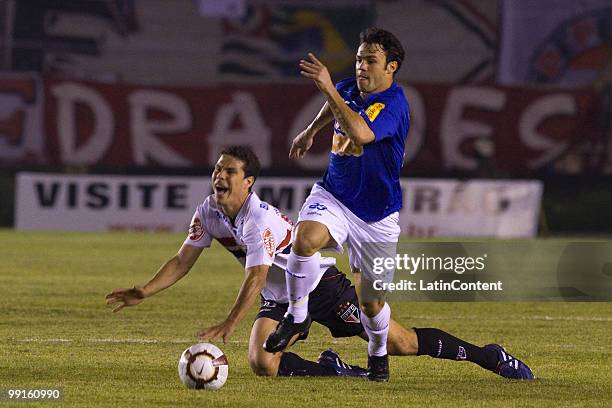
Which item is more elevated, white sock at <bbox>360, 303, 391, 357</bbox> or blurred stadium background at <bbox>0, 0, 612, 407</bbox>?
white sock at <bbox>360, 303, 391, 357</bbox>

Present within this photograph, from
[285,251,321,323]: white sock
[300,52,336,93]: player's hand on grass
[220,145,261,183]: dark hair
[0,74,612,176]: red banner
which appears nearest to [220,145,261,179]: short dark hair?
[220,145,261,183]: dark hair

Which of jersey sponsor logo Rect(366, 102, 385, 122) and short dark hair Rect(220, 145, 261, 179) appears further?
short dark hair Rect(220, 145, 261, 179)

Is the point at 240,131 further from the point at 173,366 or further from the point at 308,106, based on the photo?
the point at 173,366

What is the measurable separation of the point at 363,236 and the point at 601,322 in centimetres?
474

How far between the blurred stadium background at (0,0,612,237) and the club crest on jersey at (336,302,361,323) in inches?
595

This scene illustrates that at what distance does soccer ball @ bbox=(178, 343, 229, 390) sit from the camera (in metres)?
7.60

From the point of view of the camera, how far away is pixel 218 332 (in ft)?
23.1

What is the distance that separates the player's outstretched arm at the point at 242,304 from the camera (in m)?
7.01

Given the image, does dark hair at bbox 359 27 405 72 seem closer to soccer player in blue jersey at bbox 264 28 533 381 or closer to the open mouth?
soccer player in blue jersey at bbox 264 28 533 381

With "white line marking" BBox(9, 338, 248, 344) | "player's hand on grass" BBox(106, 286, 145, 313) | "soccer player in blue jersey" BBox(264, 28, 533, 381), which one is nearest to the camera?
"player's hand on grass" BBox(106, 286, 145, 313)

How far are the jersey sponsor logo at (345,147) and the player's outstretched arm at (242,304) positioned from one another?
0.84 meters

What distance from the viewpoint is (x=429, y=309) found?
1305cm

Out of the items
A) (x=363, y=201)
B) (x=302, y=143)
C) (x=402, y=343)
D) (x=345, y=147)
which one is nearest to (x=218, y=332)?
(x=363, y=201)

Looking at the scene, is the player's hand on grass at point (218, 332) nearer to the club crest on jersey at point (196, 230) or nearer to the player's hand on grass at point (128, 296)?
the player's hand on grass at point (128, 296)
